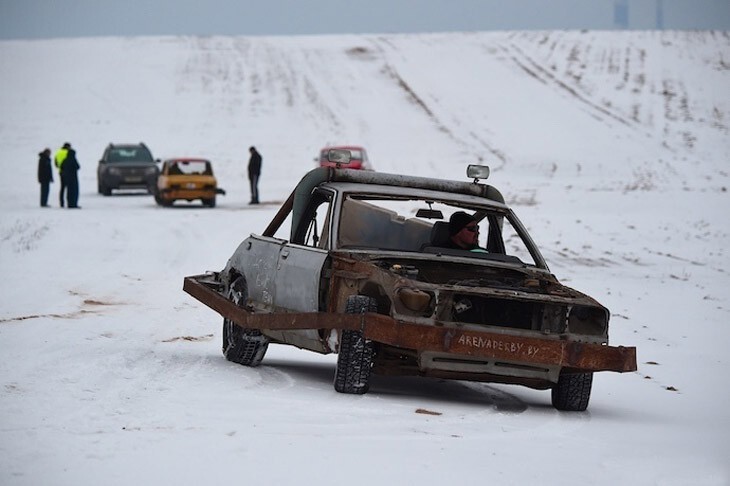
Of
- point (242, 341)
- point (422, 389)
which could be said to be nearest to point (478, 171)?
point (422, 389)

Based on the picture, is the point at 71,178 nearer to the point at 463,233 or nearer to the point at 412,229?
the point at 412,229

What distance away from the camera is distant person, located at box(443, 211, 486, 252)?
10.0m

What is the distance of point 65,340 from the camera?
1127 cm

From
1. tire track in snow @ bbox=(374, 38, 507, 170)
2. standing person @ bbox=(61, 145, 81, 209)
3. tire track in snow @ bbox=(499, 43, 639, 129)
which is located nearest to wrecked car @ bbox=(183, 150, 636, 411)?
standing person @ bbox=(61, 145, 81, 209)

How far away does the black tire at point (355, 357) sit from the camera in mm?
8781

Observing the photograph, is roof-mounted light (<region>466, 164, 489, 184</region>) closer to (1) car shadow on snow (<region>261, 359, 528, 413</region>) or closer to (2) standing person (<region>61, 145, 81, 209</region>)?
(1) car shadow on snow (<region>261, 359, 528, 413</region>)

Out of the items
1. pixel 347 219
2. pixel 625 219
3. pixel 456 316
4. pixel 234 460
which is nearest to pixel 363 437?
pixel 234 460

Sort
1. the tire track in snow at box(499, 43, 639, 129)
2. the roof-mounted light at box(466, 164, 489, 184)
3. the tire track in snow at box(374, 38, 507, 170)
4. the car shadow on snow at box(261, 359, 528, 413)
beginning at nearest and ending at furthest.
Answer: the car shadow on snow at box(261, 359, 528, 413) → the roof-mounted light at box(466, 164, 489, 184) → the tire track in snow at box(374, 38, 507, 170) → the tire track in snow at box(499, 43, 639, 129)

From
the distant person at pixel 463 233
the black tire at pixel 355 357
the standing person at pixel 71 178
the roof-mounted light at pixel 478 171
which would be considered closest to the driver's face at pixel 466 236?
the distant person at pixel 463 233

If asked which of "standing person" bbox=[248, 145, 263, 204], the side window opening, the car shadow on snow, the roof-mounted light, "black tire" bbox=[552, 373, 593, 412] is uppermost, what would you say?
the roof-mounted light

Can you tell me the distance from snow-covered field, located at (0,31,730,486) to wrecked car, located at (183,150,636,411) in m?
0.29

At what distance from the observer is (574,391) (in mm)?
9148

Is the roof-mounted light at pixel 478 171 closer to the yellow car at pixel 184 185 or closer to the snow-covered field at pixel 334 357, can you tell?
the snow-covered field at pixel 334 357

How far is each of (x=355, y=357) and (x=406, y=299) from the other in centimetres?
55
